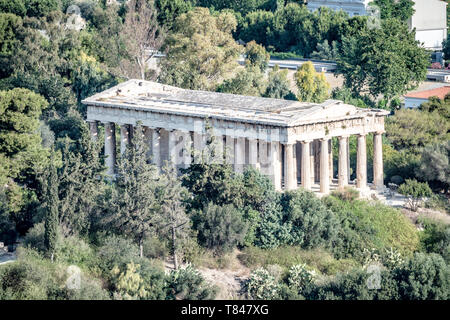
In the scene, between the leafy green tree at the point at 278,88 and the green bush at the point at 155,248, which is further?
the leafy green tree at the point at 278,88

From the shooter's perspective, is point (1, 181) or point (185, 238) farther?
point (1, 181)

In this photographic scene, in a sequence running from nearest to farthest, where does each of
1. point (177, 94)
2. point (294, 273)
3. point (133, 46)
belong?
point (294, 273)
point (177, 94)
point (133, 46)

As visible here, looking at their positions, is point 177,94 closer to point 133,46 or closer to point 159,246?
point 159,246

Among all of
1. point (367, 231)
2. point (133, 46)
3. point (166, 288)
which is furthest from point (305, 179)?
point (133, 46)

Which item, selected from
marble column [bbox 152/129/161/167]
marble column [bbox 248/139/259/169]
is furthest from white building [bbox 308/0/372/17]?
marble column [bbox 248/139/259/169]

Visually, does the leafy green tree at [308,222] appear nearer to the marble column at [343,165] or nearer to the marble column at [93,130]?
the marble column at [343,165]

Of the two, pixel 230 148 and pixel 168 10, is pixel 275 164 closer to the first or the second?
pixel 230 148

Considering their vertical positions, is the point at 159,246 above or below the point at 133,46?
below

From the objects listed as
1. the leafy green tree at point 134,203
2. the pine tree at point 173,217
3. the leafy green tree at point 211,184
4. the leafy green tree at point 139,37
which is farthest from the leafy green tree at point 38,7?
the pine tree at point 173,217
